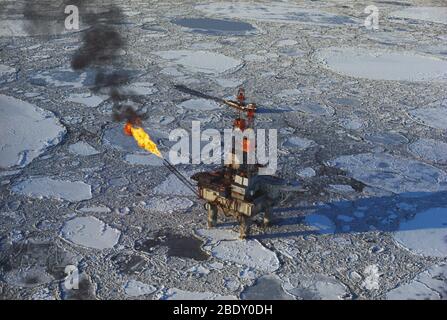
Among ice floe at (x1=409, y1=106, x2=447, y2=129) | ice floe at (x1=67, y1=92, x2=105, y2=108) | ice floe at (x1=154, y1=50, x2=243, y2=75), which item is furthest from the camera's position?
ice floe at (x1=154, y1=50, x2=243, y2=75)

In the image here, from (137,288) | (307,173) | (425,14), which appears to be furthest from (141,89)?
(425,14)

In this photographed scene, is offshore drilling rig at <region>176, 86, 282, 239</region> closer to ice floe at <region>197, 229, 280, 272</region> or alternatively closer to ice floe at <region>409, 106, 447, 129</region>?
ice floe at <region>197, 229, 280, 272</region>

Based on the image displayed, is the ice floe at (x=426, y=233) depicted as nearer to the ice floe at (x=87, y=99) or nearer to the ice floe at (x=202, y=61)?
the ice floe at (x=87, y=99)

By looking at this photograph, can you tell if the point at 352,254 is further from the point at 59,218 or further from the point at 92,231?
the point at 59,218

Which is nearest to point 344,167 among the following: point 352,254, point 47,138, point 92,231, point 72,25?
point 352,254

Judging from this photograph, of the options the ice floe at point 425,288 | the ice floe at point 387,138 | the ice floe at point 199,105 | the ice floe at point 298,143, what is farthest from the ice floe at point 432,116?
the ice floe at point 425,288

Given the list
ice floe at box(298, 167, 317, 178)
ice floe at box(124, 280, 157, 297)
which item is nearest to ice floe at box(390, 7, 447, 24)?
ice floe at box(298, 167, 317, 178)
